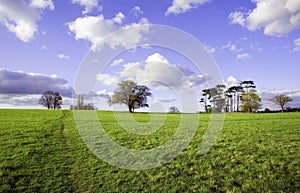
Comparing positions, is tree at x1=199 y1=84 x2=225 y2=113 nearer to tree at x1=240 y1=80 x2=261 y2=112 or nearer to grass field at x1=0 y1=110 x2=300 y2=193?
tree at x1=240 y1=80 x2=261 y2=112

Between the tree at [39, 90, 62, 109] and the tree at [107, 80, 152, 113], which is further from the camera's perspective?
the tree at [39, 90, 62, 109]

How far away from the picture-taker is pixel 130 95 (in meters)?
69.1

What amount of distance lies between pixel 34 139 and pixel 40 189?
10.9m

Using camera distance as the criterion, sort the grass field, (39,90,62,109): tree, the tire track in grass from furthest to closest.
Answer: (39,90,62,109): tree
the tire track in grass
the grass field

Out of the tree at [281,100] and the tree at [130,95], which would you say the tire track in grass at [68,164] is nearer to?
the tree at [130,95]

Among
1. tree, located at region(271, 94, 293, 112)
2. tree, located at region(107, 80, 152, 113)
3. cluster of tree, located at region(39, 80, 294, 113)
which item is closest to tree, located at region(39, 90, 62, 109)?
cluster of tree, located at region(39, 80, 294, 113)

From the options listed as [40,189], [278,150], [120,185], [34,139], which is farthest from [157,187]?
[34,139]

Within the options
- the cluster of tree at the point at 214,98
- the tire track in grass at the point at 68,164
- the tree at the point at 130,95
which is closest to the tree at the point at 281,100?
the cluster of tree at the point at 214,98

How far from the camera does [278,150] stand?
53.1 feet

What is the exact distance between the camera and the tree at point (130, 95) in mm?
67062

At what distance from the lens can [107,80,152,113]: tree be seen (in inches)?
2640

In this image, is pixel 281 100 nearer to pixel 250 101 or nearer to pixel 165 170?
pixel 250 101

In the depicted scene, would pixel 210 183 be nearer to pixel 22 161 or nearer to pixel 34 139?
pixel 22 161

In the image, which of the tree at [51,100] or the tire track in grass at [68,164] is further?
the tree at [51,100]
